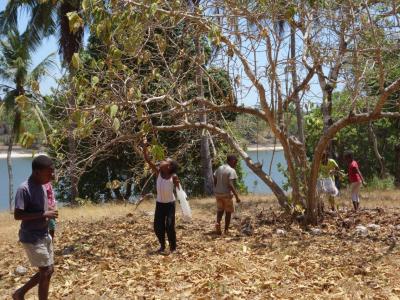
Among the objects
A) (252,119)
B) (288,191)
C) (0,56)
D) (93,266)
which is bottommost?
(93,266)

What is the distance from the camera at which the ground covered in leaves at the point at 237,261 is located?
6262mm

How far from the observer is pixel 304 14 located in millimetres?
9031

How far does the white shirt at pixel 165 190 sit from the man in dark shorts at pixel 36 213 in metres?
2.81

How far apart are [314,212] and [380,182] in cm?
1381

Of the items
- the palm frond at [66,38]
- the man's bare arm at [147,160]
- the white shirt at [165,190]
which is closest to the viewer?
the white shirt at [165,190]

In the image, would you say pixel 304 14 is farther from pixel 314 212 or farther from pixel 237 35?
pixel 314 212

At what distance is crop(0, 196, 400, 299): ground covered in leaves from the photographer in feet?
20.5

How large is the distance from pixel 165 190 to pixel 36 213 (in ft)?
9.84

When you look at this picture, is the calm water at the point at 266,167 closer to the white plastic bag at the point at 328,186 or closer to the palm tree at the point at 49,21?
the white plastic bag at the point at 328,186

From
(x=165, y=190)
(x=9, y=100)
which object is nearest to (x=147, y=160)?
(x=165, y=190)

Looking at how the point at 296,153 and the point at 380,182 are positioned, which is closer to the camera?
the point at 296,153

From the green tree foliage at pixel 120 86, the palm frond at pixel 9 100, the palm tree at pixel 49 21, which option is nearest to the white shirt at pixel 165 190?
the green tree foliage at pixel 120 86

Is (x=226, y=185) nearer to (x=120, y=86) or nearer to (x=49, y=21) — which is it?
(x=120, y=86)

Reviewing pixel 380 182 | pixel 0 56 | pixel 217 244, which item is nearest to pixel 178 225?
pixel 217 244
